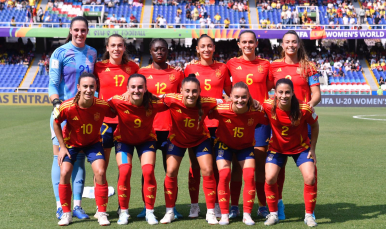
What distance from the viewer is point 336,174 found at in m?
7.81

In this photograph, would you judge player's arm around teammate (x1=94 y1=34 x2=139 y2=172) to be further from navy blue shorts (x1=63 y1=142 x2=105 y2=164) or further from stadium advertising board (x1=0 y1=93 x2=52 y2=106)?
stadium advertising board (x1=0 y1=93 x2=52 y2=106)

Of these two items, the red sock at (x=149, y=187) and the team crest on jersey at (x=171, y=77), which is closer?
the red sock at (x=149, y=187)

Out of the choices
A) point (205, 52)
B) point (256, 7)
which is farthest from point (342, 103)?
point (205, 52)

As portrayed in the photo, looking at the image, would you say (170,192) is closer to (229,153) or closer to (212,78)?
(229,153)

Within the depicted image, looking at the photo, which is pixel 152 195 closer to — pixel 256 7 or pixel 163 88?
pixel 163 88

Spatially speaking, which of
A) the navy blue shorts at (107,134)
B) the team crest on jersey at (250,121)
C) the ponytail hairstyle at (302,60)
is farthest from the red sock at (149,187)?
the ponytail hairstyle at (302,60)

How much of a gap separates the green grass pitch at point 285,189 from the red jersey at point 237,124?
36.1 inches

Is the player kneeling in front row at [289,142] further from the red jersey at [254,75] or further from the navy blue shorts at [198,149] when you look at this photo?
the navy blue shorts at [198,149]

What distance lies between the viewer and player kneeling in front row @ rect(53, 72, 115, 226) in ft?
16.2

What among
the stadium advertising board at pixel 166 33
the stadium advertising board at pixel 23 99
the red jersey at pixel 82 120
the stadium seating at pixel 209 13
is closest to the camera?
the red jersey at pixel 82 120

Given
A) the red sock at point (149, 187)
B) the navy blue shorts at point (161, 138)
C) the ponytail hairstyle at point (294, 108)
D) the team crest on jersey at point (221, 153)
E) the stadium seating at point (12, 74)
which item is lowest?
the red sock at point (149, 187)

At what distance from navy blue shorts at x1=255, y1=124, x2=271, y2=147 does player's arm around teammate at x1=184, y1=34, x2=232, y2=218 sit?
523mm

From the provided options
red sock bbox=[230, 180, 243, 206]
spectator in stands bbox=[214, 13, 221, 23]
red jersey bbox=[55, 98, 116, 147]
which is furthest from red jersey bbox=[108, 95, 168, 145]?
spectator in stands bbox=[214, 13, 221, 23]

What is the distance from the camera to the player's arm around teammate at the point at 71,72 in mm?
5359
